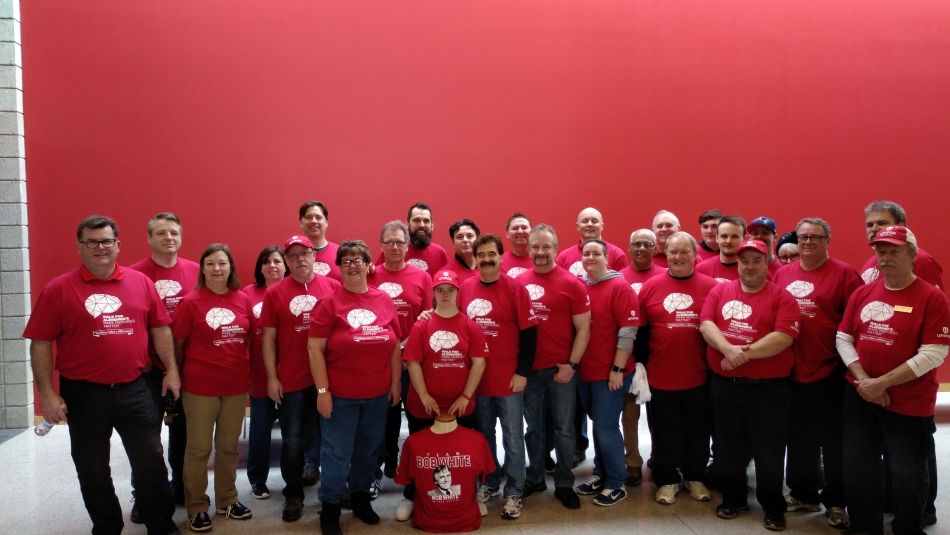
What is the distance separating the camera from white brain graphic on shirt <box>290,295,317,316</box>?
3320 millimetres

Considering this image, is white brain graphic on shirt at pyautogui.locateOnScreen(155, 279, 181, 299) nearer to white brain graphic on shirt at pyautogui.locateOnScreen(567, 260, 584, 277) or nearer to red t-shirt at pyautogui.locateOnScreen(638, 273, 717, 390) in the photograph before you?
white brain graphic on shirt at pyautogui.locateOnScreen(567, 260, 584, 277)

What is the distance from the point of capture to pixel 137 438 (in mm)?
2984

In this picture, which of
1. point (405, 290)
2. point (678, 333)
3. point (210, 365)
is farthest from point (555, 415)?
point (210, 365)

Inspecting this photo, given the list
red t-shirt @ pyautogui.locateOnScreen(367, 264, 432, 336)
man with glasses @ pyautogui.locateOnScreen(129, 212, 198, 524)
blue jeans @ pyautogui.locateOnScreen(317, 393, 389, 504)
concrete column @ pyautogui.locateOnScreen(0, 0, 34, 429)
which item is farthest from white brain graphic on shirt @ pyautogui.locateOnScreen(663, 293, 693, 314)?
concrete column @ pyautogui.locateOnScreen(0, 0, 34, 429)

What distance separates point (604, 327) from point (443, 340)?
0.93 metres

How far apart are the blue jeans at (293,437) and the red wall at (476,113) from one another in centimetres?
210

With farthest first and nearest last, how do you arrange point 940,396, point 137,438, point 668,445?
point 940,396
point 668,445
point 137,438

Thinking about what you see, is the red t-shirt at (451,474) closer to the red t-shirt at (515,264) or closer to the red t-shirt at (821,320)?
the red t-shirt at (515,264)

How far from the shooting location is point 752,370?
316cm

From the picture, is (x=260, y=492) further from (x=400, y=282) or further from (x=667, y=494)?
(x=667, y=494)

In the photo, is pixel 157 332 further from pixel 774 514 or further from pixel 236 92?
pixel 774 514

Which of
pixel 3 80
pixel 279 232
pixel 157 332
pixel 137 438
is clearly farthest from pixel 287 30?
pixel 137 438

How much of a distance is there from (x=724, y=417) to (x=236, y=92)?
14.1 feet

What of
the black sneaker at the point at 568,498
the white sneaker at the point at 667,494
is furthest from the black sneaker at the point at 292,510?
the white sneaker at the point at 667,494
